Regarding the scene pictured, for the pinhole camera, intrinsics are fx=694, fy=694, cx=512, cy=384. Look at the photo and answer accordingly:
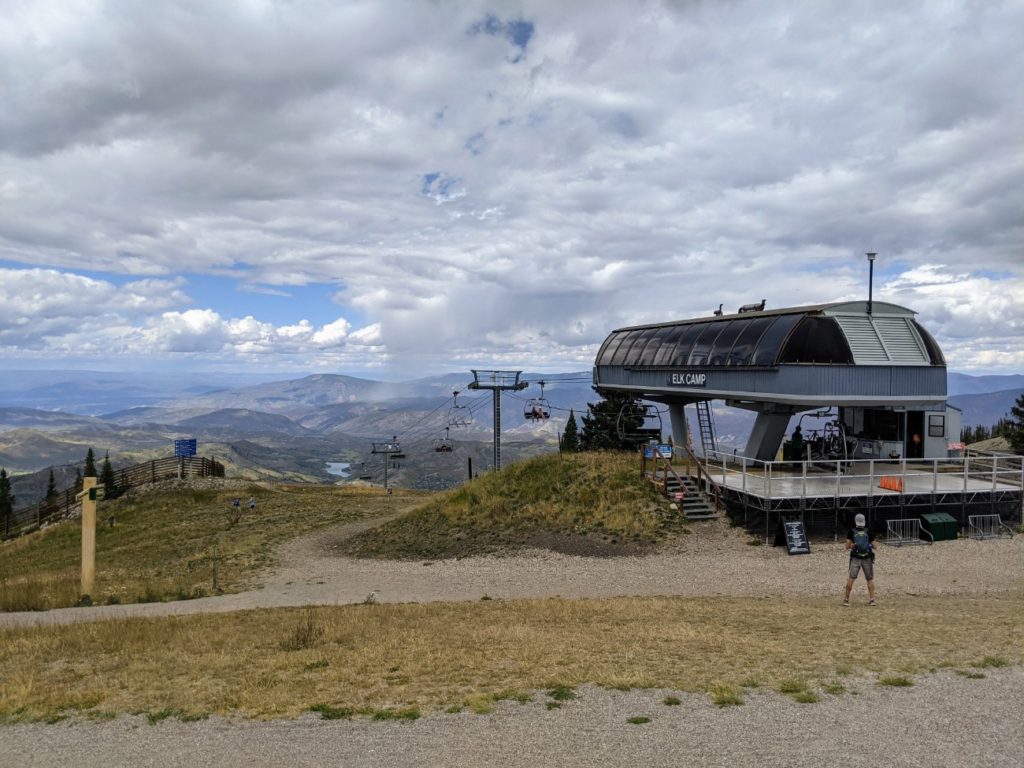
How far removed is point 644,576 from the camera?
71.9 ft

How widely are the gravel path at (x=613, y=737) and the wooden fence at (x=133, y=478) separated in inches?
1787

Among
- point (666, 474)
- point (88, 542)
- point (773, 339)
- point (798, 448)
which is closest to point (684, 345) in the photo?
point (773, 339)

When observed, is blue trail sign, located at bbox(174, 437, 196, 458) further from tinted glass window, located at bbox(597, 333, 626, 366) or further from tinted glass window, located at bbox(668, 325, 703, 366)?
tinted glass window, located at bbox(668, 325, 703, 366)

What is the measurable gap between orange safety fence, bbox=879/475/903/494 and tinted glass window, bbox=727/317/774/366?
669 cm

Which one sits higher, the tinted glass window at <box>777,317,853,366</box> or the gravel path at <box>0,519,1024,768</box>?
the tinted glass window at <box>777,317,853,366</box>

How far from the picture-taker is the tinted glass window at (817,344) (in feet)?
87.9

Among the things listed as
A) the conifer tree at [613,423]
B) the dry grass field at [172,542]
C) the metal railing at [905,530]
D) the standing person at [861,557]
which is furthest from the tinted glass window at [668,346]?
the standing person at [861,557]

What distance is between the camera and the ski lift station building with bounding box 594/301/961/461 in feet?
87.6

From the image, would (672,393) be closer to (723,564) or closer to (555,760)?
(723,564)

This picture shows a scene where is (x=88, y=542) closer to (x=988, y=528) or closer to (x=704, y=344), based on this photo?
(x=704, y=344)

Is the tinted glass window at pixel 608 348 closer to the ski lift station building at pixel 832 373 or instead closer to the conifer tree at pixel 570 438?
the ski lift station building at pixel 832 373

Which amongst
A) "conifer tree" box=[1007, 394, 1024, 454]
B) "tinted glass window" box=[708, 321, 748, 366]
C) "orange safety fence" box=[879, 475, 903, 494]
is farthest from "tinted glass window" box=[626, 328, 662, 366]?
"conifer tree" box=[1007, 394, 1024, 454]

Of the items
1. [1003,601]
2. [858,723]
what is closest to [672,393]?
[1003,601]

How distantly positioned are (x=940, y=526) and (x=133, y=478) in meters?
53.6
